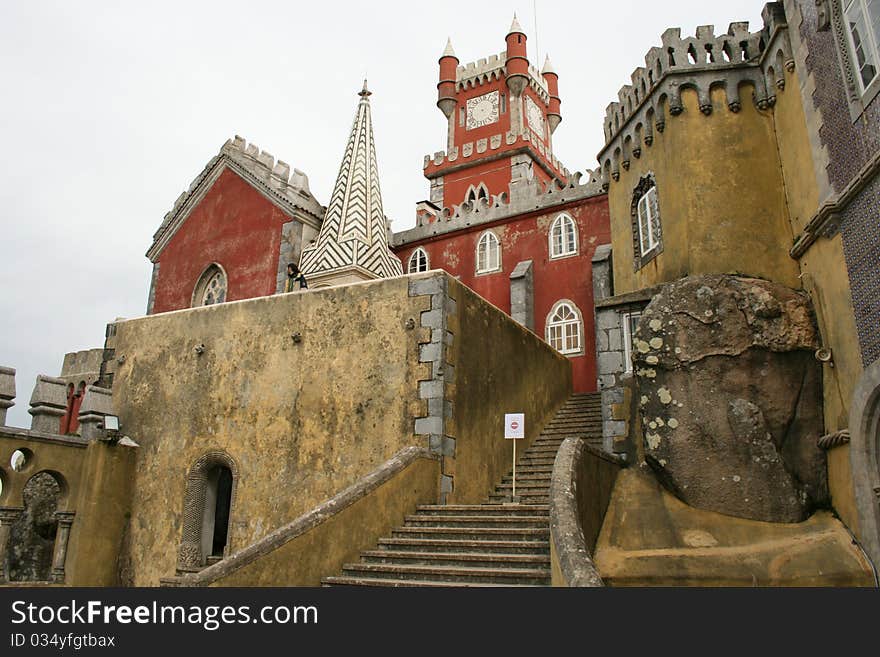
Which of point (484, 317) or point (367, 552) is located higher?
point (484, 317)

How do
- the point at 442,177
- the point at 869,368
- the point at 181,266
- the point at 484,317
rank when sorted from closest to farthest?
the point at 869,368, the point at 484,317, the point at 181,266, the point at 442,177

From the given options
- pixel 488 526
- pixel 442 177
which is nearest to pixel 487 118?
pixel 442 177

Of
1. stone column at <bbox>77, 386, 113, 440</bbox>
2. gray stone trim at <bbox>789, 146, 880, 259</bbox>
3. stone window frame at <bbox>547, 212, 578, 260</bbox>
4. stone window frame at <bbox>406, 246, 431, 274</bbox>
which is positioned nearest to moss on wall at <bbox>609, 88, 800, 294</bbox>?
gray stone trim at <bbox>789, 146, 880, 259</bbox>

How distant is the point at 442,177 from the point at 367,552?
2616 centimetres

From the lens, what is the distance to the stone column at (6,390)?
1202cm

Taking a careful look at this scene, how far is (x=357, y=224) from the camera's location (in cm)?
1753

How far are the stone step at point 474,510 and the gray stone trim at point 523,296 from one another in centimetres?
1135

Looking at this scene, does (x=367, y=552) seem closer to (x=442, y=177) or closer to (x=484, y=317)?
(x=484, y=317)

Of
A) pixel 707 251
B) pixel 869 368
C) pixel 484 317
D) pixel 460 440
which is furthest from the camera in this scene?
pixel 484 317

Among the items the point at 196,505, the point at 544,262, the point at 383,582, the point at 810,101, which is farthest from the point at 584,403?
the point at 383,582

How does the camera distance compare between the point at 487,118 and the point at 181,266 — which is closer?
the point at 181,266
